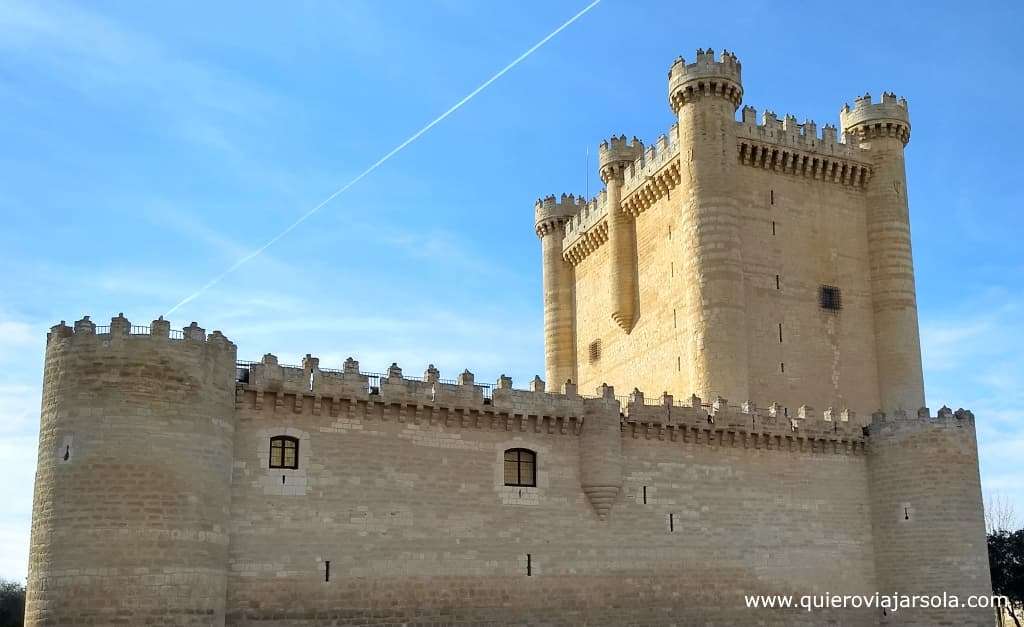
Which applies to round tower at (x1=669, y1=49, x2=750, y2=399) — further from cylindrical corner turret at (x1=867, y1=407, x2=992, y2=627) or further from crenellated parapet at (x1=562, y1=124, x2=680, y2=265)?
cylindrical corner turret at (x1=867, y1=407, x2=992, y2=627)

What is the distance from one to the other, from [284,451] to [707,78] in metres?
22.2

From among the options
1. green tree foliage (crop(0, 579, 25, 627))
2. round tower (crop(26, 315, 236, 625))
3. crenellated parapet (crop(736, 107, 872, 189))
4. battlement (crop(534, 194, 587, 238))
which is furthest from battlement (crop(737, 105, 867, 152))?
green tree foliage (crop(0, 579, 25, 627))

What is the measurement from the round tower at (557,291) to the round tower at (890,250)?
13.9 metres

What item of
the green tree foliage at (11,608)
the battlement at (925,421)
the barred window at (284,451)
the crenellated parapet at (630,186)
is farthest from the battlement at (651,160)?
the green tree foliage at (11,608)

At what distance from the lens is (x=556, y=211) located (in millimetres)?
52938

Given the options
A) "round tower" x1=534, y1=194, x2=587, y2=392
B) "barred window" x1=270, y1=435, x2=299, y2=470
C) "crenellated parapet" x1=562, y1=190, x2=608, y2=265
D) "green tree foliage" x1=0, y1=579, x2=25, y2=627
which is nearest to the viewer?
"barred window" x1=270, y1=435, x2=299, y2=470

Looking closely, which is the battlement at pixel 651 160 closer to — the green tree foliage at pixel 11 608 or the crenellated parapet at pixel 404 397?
the crenellated parapet at pixel 404 397

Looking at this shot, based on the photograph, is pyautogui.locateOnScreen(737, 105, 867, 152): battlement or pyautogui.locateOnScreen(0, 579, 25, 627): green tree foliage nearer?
pyautogui.locateOnScreen(737, 105, 867, 152): battlement

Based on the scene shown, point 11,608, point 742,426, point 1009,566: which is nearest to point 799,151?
point 742,426

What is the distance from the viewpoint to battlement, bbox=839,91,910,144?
44125 mm

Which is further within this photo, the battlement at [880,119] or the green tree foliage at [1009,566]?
the green tree foliage at [1009,566]

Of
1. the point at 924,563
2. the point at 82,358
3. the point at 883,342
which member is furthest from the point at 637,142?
the point at 82,358

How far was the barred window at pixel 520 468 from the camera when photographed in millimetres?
31688

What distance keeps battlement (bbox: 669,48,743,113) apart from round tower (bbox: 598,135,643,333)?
5.61 metres
